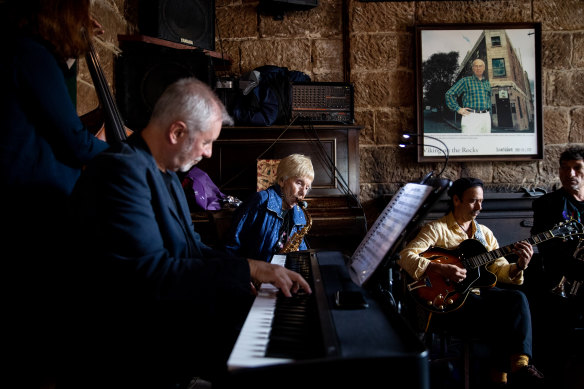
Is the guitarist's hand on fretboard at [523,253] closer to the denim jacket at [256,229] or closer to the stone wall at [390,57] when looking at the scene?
the denim jacket at [256,229]

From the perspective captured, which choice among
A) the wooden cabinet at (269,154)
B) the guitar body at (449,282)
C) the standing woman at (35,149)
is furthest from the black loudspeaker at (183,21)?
the guitar body at (449,282)

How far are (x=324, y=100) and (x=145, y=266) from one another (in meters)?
2.69

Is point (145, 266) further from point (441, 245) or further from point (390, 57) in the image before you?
point (390, 57)

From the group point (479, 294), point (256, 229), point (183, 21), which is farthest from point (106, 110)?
point (479, 294)

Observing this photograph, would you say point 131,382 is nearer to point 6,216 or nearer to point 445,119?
point 6,216

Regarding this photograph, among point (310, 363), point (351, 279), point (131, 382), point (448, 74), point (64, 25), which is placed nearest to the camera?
point (310, 363)

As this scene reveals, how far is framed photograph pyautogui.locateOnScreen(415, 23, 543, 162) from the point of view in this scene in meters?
3.73

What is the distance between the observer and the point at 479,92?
3.75m

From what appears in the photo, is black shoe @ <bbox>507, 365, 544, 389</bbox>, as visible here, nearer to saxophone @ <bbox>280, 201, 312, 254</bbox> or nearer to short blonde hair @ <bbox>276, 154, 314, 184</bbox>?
saxophone @ <bbox>280, 201, 312, 254</bbox>

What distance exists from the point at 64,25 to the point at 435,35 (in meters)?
3.35

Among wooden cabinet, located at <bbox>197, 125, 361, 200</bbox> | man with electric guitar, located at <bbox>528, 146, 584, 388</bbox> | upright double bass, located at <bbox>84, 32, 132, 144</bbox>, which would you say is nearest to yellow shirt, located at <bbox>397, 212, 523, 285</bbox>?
man with electric guitar, located at <bbox>528, 146, 584, 388</bbox>

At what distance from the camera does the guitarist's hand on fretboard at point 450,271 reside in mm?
2217

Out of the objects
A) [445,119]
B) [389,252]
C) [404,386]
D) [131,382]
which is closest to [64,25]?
[131,382]

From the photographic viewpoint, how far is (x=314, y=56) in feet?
12.8
